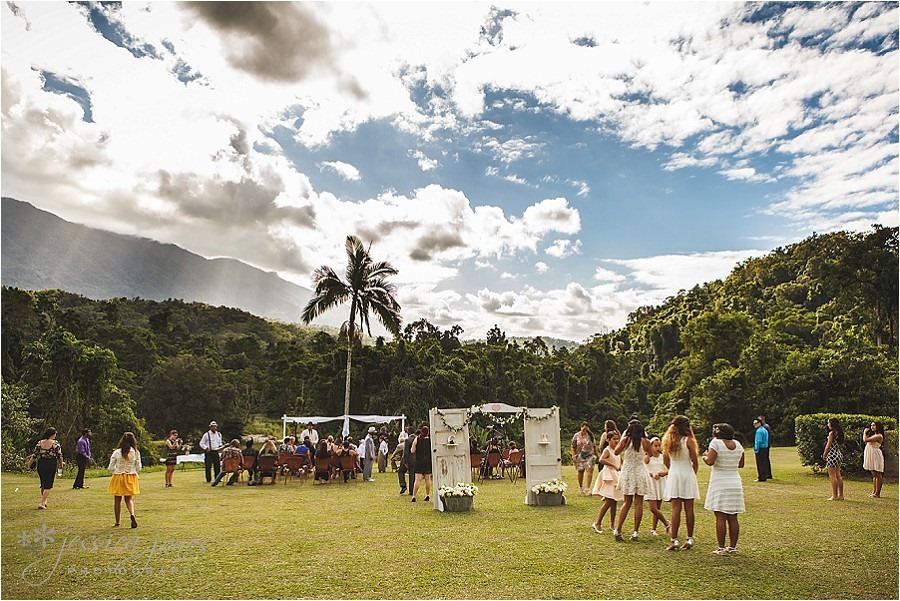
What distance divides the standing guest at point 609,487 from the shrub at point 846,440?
8.83 meters

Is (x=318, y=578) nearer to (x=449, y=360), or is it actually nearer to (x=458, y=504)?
(x=458, y=504)

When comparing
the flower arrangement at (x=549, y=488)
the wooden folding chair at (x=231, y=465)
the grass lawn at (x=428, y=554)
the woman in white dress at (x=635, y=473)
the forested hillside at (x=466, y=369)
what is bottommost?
the grass lawn at (x=428, y=554)

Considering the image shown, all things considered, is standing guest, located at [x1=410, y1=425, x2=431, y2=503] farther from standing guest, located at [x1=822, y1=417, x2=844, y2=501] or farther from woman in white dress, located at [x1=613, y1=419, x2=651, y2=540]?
standing guest, located at [x1=822, y1=417, x2=844, y2=501]

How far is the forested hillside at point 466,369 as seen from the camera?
941 inches

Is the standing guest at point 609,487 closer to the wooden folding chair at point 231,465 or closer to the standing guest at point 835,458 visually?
the standing guest at point 835,458

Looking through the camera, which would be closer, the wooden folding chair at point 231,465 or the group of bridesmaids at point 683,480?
the group of bridesmaids at point 683,480

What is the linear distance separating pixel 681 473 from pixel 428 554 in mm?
3028

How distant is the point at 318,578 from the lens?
631 centimetres

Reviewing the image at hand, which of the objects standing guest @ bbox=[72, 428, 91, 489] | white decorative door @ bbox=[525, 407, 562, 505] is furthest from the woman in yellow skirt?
standing guest @ bbox=[72, 428, 91, 489]

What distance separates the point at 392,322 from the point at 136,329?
1193 inches

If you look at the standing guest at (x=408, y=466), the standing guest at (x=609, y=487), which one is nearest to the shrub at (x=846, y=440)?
the standing guest at (x=609, y=487)

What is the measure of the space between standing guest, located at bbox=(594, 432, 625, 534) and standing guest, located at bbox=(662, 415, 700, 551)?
0.82 m

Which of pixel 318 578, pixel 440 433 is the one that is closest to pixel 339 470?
pixel 440 433

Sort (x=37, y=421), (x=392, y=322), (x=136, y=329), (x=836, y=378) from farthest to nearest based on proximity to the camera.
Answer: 1. (x=136, y=329)
2. (x=392, y=322)
3. (x=836, y=378)
4. (x=37, y=421)
